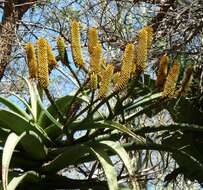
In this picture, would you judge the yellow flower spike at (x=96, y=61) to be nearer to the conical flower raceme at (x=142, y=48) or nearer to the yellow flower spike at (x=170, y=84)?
the conical flower raceme at (x=142, y=48)

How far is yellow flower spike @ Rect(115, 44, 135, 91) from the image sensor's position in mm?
2541

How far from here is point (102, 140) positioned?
9.24 ft

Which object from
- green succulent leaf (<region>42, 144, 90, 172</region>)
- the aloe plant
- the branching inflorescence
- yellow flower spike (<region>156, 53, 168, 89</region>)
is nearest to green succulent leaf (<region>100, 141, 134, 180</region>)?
the aloe plant

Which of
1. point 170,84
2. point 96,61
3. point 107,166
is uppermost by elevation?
point 96,61

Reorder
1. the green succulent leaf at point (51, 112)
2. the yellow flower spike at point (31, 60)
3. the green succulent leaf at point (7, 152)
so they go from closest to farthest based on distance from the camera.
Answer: the green succulent leaf at point (7, 152), the yellow flower spike at point (31, 60), the green succulent leaf at point (51, 112)

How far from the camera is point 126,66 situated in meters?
2.54

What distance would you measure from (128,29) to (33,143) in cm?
187

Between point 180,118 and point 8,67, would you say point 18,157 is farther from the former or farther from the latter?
point 8,67

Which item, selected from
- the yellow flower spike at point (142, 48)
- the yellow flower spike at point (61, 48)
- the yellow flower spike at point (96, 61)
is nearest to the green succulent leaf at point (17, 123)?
the yellow flower spike at point (61, 48)

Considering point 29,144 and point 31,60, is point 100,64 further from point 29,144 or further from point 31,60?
point 29,144

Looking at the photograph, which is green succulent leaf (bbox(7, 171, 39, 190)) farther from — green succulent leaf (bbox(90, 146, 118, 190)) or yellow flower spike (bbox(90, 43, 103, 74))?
yellow flower spike (bbox(90, 43, 103, 74))

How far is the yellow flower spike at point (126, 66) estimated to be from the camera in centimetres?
254

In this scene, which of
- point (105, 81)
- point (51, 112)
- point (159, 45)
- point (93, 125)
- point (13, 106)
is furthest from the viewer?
point (159, 45)

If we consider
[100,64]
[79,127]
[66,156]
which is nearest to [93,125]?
[79,127]
